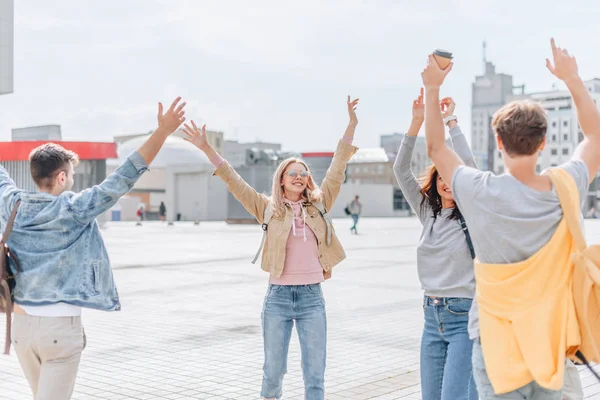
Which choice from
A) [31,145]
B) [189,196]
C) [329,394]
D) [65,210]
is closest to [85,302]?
[65,210]

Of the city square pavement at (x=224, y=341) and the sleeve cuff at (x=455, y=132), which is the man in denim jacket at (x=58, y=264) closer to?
the sleeve cuff at (x=455, y=132)

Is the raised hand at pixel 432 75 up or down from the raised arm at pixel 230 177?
up

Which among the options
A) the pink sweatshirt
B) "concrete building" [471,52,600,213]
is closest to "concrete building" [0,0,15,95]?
the pink sweatshirt

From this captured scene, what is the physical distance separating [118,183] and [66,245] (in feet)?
1.20

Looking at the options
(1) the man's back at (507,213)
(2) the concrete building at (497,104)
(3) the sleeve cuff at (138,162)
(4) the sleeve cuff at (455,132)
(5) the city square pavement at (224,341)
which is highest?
(2) the concrete building at (497,104)

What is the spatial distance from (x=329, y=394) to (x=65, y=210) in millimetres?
2958

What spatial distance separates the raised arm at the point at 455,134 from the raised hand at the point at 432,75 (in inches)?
40.6

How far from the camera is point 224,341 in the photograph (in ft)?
24.5

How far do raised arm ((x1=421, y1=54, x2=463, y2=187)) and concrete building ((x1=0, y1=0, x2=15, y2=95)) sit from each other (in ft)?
47.7

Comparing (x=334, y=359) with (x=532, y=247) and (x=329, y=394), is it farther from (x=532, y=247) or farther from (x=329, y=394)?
(x=532, y=247)

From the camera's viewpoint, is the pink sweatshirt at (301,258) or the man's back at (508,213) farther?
the pink sweatshirt at (301,258)

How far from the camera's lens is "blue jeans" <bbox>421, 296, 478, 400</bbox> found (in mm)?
3545

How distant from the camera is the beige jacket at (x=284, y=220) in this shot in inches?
174

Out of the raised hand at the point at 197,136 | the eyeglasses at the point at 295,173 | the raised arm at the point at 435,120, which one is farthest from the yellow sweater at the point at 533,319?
the raised hand at the point at 197,136
